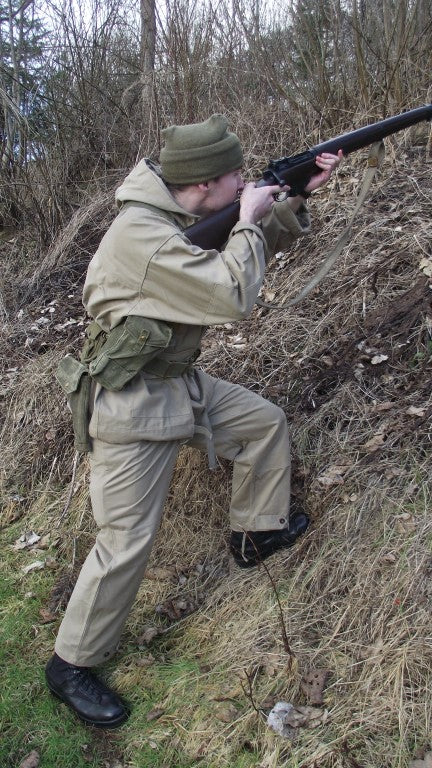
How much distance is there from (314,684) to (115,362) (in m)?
1.63

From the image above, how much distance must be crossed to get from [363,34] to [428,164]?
3.81 ft

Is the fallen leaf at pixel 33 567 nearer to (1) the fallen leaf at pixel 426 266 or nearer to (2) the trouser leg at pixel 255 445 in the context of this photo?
(2) the trouser leg at pixel 255 445

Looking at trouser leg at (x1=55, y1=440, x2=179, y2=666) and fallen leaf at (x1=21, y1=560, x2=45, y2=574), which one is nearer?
trouser leg at (x1=55, y1=440, x2=179, y2=666)

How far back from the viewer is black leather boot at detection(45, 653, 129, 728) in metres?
3.14

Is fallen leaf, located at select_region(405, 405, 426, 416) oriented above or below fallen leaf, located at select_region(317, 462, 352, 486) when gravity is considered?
above

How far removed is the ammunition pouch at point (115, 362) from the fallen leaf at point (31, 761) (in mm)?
1361

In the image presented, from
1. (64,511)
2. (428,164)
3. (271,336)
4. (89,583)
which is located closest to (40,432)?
(64,511)

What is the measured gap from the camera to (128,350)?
3037 millimetres

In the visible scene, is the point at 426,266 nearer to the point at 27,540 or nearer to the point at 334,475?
the point at 334,475

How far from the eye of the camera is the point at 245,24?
644 centimetres

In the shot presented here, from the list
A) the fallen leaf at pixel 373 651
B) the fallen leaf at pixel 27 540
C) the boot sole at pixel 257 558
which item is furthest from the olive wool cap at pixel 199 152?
the fallen leaf at pixel 27 540

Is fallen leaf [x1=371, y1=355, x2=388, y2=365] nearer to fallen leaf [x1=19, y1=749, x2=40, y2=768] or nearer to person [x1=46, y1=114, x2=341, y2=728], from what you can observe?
person [x1=46, y1=114, x2=341, y2=728]

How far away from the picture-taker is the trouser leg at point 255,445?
11.8ft

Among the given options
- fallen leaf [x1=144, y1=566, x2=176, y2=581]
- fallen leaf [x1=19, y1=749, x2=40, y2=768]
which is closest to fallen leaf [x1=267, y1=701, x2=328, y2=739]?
fallen leaf [x1=19, y1=749, x2=40, y2=768]
